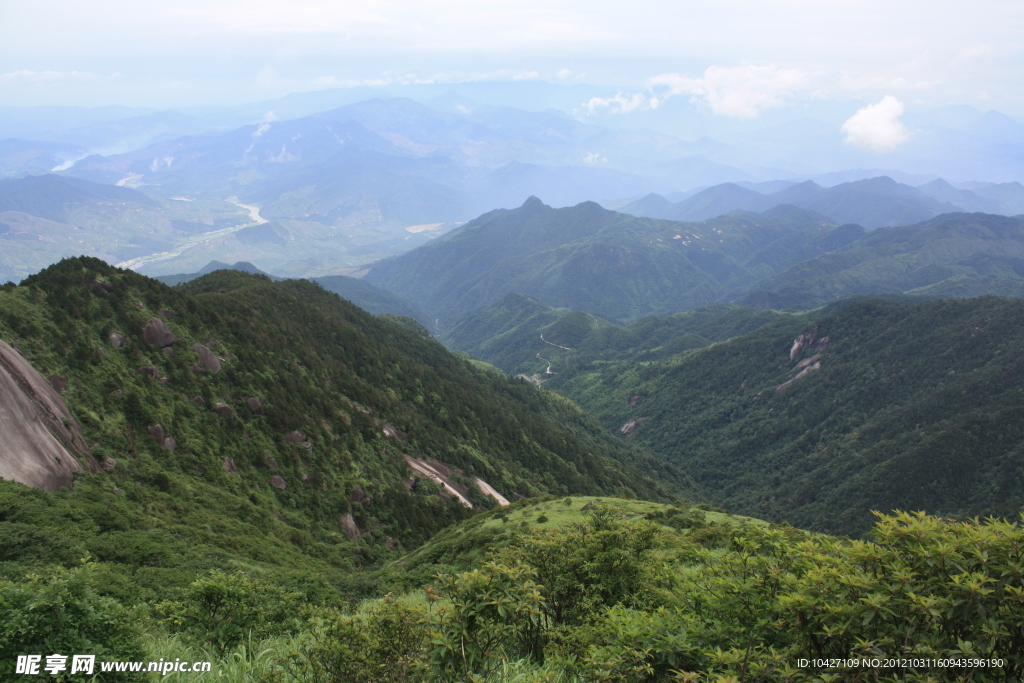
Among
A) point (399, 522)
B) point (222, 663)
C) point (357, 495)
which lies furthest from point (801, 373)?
point (222, 663)

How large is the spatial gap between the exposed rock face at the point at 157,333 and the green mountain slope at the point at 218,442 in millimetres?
222

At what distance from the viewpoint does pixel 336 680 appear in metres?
12.5

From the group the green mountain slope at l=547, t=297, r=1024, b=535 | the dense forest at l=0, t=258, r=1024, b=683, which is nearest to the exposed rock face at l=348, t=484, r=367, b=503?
the dense forest at l=0, t=258, r=1024, b=683

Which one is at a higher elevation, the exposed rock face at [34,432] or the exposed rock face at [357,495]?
the exposed rock face at [34,432]

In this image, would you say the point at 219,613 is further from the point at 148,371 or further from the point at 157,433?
the point at 148,371

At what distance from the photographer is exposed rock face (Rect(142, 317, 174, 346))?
5341 cm

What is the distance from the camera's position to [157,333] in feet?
177

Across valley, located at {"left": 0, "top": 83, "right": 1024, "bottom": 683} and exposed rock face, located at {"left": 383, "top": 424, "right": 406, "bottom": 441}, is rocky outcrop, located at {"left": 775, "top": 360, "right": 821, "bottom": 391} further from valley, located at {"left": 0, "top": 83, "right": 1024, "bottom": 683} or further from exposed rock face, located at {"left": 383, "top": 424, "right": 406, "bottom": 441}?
exposed rock face, located at {"left": 383, "top": 424, "right": 406, "bottom": 441}

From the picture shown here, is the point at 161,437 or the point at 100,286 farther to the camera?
the point at 100,286

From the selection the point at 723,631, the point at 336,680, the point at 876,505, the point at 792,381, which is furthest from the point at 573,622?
the point at 792,381

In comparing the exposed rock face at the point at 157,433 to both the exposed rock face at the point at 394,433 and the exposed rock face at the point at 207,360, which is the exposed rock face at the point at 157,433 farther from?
the exposed rock face at the point at 394,433

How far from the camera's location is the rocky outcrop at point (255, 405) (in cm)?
5597

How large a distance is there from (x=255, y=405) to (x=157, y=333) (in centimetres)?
1161

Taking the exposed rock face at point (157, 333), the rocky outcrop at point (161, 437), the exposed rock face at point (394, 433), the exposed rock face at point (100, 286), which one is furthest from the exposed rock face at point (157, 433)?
the exposed rock face at point (394, 433)
